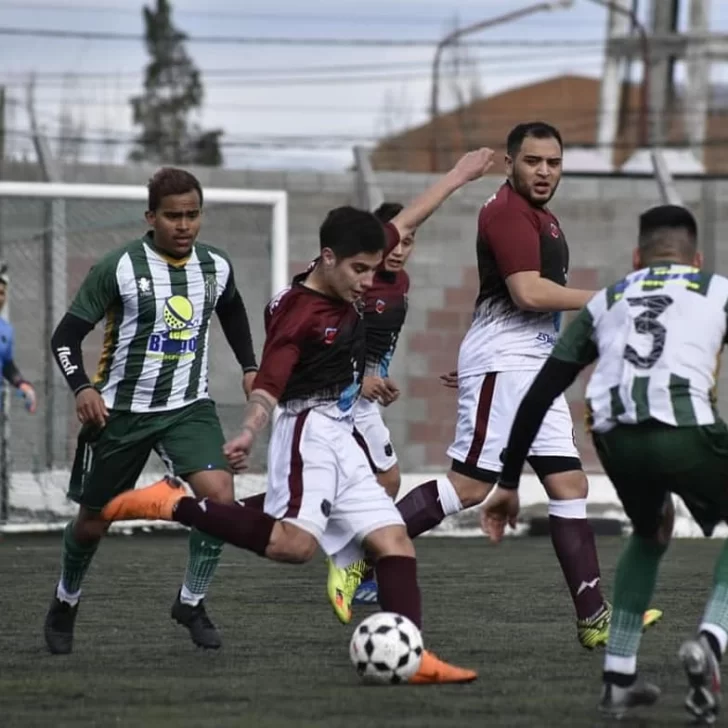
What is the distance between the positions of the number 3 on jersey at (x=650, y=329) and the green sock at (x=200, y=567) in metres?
2.36

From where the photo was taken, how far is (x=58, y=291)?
1384 cm

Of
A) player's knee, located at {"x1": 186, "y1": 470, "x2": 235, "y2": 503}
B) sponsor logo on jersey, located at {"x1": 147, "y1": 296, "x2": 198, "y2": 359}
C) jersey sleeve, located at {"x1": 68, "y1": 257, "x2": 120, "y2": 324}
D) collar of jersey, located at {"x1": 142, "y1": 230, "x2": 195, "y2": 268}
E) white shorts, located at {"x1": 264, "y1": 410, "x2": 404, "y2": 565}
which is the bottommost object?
player's knee, located at {"x1": 186, "y1": 470, "x2": 235, "y2": 503}

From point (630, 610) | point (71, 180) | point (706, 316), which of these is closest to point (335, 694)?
point (630, 610)

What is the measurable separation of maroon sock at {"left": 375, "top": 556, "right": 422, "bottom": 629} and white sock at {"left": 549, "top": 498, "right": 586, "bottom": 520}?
4.44 ft

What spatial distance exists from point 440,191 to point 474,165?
0.26m

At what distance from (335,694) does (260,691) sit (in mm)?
244

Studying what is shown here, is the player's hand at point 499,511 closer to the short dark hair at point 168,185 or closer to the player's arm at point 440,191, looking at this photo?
the player's arm at point 440,191

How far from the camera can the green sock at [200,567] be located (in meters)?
7.17

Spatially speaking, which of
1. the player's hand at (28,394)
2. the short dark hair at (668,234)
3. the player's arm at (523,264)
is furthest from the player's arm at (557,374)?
the player's hand at (28,394)

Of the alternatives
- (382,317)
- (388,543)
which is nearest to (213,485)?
(388,543)

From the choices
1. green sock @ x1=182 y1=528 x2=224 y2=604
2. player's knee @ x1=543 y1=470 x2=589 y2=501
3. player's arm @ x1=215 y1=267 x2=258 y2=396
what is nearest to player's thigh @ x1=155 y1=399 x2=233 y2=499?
green sock @ x1=182 y1=528 x2=224 y2=604

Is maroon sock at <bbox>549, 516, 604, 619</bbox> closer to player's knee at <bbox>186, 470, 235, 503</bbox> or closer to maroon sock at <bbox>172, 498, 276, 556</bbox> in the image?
player's knee at <bbox>186, 470, 235, 503</bbox>

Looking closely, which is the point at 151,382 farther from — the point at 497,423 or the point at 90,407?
the point at 497,423

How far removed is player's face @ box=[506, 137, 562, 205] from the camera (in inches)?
290
